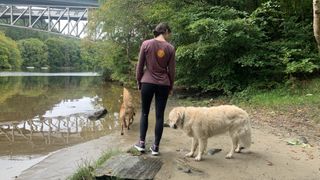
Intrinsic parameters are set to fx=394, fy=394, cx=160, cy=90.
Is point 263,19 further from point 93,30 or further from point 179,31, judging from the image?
point 93,30

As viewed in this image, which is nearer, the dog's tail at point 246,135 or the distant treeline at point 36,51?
the dog's tail at point 246,135

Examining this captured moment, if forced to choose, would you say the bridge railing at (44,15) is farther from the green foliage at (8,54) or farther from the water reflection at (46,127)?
the water reflection at (46,127)

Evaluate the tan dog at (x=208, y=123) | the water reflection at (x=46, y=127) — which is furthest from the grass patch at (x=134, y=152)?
the water reflection at (x=46, y=127)

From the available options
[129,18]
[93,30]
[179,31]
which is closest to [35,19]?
[93,30]

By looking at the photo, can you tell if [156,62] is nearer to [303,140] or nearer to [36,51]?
[303,140]

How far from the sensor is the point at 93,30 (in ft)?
111

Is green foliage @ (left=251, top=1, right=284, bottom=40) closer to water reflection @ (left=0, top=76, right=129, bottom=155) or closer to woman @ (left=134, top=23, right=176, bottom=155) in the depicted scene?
water reflection @ (left=0, top=76, right=129, bottom=155)

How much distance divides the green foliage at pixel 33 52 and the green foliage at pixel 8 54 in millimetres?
7337

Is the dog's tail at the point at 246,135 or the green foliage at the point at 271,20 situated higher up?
the green foliage at the point at 271,20

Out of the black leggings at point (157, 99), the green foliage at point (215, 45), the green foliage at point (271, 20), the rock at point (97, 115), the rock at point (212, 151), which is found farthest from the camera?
the green foliage at point (271, 20)

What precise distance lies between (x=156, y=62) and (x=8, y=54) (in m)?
→ 82.8

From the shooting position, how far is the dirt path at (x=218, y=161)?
602 centimetres

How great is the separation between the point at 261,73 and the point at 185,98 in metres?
3.34

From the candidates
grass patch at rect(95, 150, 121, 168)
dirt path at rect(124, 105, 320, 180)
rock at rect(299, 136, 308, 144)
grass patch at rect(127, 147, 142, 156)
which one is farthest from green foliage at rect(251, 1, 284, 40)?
grass patch at rect(95, 150, 121, 168)
